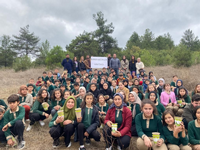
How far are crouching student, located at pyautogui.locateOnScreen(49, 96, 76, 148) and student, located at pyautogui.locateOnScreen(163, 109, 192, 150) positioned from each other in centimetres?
220

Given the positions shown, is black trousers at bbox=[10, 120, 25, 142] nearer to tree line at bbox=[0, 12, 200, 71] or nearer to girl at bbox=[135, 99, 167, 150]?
girl at bbox=[135, 99, 167, 150]

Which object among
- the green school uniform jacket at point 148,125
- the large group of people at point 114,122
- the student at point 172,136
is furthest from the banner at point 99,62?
the student at point 172,136

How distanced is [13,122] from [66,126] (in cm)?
Result: 132

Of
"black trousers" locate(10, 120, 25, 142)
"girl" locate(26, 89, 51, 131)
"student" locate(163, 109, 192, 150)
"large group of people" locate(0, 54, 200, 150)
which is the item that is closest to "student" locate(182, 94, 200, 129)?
"large group of people" locate(0, 54, 200, 150)

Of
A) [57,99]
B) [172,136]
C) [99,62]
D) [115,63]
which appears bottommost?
[172,136]

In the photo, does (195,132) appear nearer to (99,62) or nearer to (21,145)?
(21,145)

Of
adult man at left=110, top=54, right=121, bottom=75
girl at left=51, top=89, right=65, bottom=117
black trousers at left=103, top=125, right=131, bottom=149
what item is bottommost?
black trousers at left=103, top=125, right=131, bottom=149

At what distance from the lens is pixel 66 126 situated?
11.5 feet

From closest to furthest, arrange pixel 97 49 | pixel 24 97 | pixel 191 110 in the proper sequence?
pixel 191 110 < pixel 24 97 < pixel 97 49

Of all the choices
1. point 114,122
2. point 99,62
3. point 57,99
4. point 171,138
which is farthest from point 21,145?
point 99,62

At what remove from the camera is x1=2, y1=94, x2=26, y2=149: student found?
11.2ft

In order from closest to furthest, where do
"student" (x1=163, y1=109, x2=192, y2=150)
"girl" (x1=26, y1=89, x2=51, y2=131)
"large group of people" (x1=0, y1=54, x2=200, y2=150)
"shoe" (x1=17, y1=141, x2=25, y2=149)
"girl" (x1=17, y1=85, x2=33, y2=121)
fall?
"student" (x1=163, y1=109, x2=192, y2=150) < "large group of people" (x1=0, y1=54, x2=200, y2=150) < "shoe" (x1=17, y1=141, x2=25, y2=149) < "girl" (x1=26, y1=89, x2=51, y2=131) < "girl" (x1=17, y1=85, x2=33, y2=121)

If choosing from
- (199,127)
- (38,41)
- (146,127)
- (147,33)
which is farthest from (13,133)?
(147,33)

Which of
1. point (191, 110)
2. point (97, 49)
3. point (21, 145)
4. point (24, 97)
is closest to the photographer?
point (21, 145)
